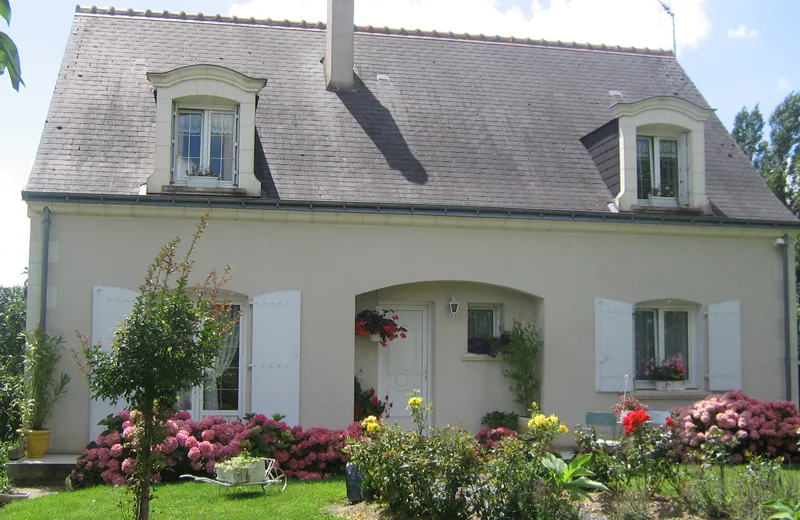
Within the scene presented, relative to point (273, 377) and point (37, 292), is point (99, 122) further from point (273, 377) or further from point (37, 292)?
point (273, 377)

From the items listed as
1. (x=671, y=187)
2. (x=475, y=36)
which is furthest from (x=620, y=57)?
(x=671, y=187)

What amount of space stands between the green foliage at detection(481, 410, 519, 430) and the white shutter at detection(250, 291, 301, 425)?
2923 millimetres

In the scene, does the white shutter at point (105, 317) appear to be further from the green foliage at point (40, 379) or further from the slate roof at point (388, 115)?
the slate roof at point (388, 115)

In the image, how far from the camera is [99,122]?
12727 mm

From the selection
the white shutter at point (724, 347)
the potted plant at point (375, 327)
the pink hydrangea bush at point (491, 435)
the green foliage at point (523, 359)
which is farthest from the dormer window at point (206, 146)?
the white shutter at point (724, 347)

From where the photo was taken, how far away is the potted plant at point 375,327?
1239cm

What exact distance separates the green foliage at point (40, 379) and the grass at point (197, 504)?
2004 millimetres

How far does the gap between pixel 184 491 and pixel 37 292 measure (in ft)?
13.2

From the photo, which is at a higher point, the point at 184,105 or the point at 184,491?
the point at 184,105

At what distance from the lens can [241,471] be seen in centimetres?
870

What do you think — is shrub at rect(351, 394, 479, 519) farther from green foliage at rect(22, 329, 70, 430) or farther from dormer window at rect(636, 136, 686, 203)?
dormer window at rect(636, 136, 686, 203)

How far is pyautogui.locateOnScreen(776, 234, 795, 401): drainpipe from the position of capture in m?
13.3

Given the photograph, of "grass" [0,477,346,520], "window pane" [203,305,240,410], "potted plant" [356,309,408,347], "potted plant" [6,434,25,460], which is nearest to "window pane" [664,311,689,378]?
"potted plant" [356,309,408,347]

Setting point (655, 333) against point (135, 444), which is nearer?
point (135, 444)
